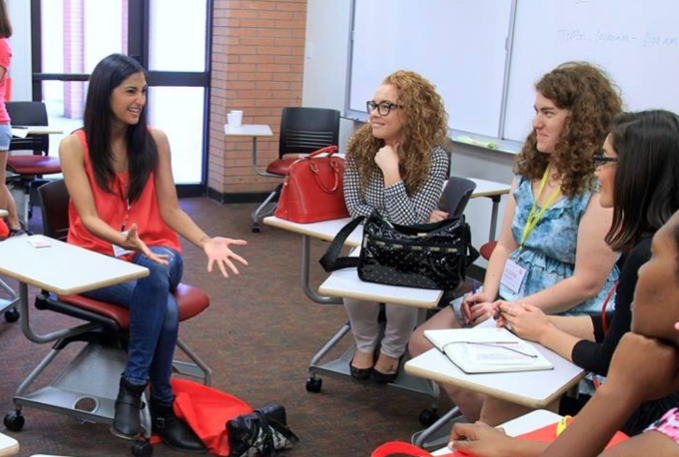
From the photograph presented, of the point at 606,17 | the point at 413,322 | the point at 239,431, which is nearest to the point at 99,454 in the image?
the point at 239,431

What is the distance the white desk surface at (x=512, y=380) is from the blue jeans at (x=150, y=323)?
3.65ft

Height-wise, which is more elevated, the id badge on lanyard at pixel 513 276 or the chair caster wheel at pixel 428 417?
the id badge on lanyard at pixel 513 276

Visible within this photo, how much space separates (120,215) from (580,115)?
1.65 metres

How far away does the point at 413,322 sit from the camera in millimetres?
3307

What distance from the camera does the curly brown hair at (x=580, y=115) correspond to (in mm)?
2619

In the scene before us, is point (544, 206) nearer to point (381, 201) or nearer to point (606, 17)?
point (381, 201)

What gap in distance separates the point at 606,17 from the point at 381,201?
1.83 m

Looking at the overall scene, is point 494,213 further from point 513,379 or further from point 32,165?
point 32,165

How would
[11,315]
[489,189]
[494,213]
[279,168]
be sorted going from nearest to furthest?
[11,315] → [489,189] → [494,213] → [279,168]

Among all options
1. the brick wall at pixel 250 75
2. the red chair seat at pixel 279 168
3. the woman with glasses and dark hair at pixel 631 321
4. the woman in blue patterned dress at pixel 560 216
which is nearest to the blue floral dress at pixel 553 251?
the woman in blue patterned dress at pixel 560 216

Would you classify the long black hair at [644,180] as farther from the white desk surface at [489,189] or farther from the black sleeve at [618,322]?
the white desk surface at [489,189]

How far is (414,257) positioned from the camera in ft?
9.31

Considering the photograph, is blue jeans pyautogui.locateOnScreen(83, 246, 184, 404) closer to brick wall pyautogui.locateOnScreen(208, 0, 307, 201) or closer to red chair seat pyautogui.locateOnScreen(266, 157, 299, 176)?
red chair seat pyautogui.locateOnScreen(266, 157, 299, 176)

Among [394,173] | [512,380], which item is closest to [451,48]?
[394,173]
